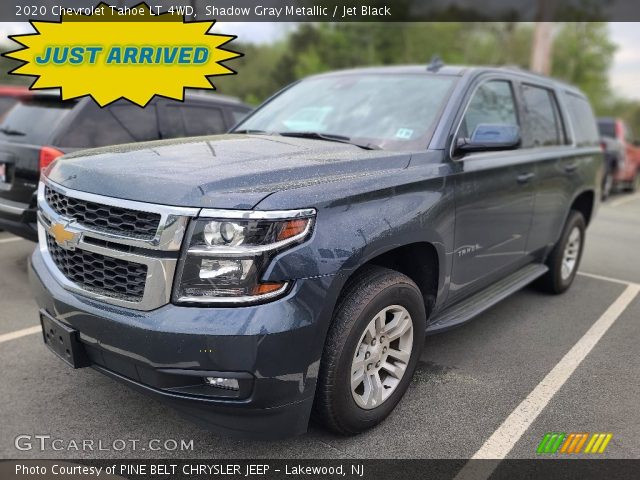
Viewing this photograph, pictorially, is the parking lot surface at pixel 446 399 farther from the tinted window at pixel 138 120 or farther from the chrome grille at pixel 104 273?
the tinted window at pixel 138 120

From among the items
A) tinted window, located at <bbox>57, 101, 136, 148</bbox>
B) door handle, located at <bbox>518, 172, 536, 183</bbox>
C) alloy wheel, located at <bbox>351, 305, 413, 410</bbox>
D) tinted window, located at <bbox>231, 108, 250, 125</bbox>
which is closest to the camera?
alloy wheel, located at <bbox>351, 305, 413, 410</bbox>

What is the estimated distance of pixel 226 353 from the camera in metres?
2.14

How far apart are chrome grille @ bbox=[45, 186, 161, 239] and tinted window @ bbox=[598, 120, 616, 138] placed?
A: 15398mm

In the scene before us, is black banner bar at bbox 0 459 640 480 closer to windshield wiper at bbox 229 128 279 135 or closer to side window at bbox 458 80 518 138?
side window at bbox 458 80 518 138

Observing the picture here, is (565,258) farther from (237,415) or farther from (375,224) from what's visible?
(237,415)

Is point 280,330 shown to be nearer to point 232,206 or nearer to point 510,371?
point 232,206

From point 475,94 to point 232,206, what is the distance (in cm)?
224

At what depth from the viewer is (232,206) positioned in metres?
2.18

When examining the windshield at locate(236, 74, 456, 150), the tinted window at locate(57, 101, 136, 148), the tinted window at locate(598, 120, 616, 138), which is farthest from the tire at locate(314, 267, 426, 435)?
the tinted window at locate(598, 120, 616, 138)

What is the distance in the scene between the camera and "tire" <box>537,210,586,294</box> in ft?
16.6

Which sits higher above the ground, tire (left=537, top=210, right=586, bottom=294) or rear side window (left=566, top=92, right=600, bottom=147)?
rear side window (left=566, top=92, right=600, bottom=147)

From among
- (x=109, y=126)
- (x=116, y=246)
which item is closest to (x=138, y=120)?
(x=109, y=126)

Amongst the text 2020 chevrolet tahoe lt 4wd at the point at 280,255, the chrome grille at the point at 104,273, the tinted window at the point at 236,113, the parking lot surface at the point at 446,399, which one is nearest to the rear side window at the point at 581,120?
the parking lot surface at the point at 446,399

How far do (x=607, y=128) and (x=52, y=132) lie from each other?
1452 cm
